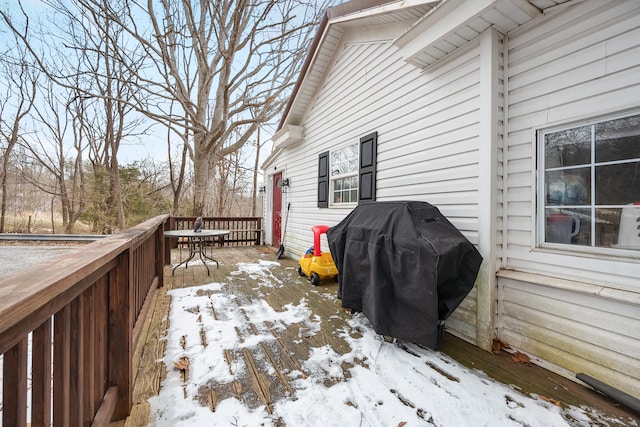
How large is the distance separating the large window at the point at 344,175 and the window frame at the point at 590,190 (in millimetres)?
2618

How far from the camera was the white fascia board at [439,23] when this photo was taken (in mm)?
2326

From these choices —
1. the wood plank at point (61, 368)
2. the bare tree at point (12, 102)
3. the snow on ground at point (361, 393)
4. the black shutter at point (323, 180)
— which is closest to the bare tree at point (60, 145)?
the bare tree at point (12, 102)

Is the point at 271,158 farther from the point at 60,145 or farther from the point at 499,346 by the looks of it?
the point at 60,145

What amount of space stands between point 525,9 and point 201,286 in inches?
188

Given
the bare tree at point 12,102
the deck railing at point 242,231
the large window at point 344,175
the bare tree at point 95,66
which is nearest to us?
the large window at point 344,175

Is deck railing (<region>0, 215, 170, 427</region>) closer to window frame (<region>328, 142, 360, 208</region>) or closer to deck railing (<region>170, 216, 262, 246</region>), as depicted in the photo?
window frame (<region>328, 142, 360, 208</region>)

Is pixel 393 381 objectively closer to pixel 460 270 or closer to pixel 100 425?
pixel 460 270

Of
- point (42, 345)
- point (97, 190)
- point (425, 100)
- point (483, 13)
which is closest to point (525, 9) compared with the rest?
point (483, 13)

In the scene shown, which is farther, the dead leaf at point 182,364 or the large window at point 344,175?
the large window at point 344,175

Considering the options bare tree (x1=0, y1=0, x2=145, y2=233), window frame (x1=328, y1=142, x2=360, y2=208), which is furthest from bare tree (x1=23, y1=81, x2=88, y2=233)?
window frame (x1=328, y1=142, x2=360, y2=208)

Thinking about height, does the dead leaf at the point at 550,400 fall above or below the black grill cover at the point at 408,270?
below

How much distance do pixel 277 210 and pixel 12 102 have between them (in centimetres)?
1291

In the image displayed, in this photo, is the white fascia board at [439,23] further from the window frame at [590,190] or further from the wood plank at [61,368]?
the wood plank at [61,368]

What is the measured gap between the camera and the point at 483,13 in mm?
2277
